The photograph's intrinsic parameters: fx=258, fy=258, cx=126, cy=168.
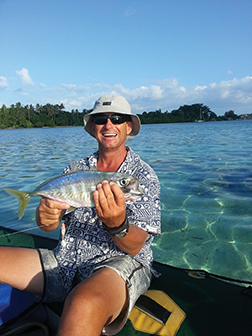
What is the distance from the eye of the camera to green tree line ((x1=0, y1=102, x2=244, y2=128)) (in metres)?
112

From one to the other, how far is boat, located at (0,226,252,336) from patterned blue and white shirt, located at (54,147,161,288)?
0.49 metres

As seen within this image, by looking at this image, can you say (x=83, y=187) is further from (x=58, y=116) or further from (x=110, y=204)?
(x=58, y=116)

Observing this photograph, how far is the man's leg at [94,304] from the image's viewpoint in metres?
1.88

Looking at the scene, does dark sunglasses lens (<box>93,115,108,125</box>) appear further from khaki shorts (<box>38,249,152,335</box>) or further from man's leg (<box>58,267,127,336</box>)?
man's leg (<box>58,267,127,336</box>)

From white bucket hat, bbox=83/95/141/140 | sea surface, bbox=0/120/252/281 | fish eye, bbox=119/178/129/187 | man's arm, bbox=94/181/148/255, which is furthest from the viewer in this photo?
sea surface, bbox=0/120/252/281

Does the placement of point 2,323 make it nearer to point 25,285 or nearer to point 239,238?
point 25,285

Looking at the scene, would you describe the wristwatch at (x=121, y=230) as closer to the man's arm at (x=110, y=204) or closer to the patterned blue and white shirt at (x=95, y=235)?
the man's arm at (x=110, y=204)

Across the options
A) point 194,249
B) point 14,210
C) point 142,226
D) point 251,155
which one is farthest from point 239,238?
point 251,155

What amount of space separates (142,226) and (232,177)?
368 inches

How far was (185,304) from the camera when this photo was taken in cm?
284

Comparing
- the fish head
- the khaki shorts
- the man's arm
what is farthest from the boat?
the fish head

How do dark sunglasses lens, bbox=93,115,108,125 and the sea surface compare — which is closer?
dark sunglasses lens, bbox=93,115,108,125

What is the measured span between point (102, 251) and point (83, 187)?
2.49ft

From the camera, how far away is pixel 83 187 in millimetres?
2533
